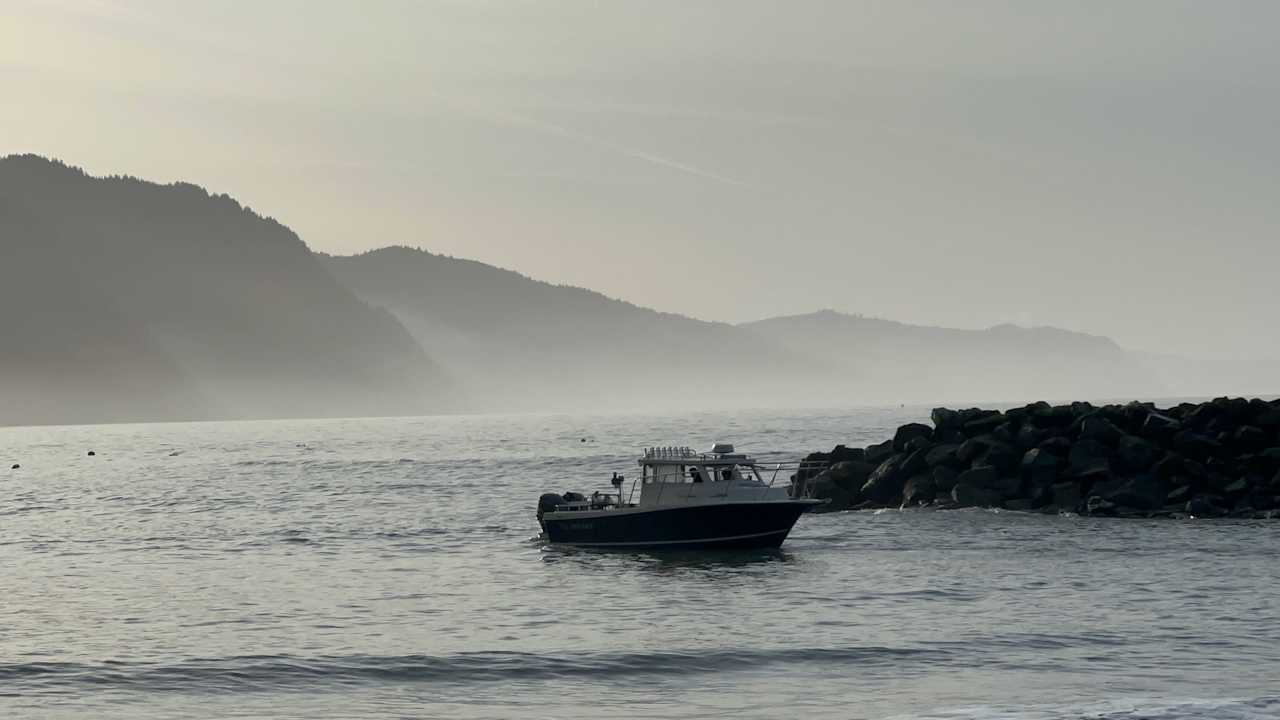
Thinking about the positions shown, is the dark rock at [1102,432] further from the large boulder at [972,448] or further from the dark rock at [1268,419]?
the dark rock at [1268,419]

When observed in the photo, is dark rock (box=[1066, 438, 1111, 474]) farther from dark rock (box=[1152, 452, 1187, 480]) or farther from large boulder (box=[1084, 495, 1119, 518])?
large boulder (box=[1084, 495, 1119, 518])

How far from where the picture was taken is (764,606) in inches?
1519

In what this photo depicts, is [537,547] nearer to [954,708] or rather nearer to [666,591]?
[666,591]

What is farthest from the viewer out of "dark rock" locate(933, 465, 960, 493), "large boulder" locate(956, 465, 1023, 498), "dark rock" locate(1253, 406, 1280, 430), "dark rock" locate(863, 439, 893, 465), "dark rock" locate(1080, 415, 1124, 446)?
"dark rock" locate(863, 439, 893, 465)

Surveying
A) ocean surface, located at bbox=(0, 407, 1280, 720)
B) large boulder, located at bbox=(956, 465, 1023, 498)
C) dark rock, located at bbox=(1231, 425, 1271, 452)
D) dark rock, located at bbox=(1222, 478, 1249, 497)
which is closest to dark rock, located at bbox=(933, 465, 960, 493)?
large boulder, located at bbox=(956, 465, 1023, 498)

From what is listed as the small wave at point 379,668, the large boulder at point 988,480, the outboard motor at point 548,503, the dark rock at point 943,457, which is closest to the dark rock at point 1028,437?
the large boulder at point 988,480

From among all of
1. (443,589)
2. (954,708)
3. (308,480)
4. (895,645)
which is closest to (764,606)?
(895,645)

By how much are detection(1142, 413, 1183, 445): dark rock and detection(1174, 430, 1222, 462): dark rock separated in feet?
3.73

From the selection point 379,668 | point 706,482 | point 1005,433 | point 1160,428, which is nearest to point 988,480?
point 1005,433

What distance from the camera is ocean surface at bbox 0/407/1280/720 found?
2714 cm

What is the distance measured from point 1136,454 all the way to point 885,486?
1084 cm

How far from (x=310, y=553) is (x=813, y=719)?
3381 cm

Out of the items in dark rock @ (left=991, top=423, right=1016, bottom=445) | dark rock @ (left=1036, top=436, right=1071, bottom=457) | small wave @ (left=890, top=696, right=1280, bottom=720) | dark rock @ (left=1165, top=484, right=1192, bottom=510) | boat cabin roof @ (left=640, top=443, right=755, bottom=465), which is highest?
dark rock @ (left=991, top=423, right=1016, bottom=445)

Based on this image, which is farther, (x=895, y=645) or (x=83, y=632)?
(x=83, y=632)
